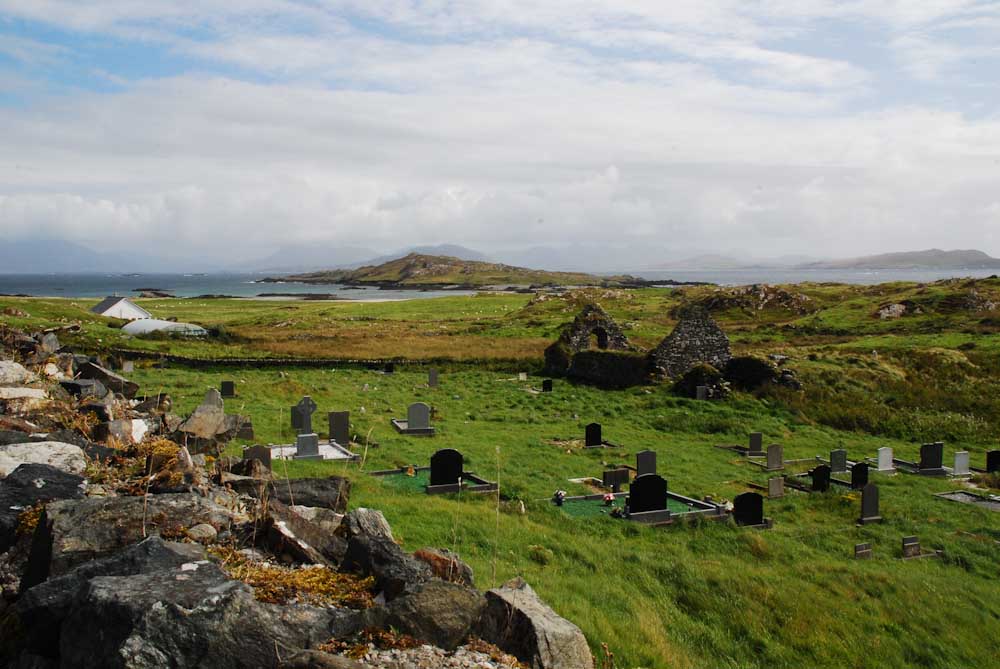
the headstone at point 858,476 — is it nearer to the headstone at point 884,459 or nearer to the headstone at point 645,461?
the headstone at point 884,459

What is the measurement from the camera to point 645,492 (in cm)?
1555

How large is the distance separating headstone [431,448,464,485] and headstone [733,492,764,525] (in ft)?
20.3

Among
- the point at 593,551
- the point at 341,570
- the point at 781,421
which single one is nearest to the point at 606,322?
the point at 781,421

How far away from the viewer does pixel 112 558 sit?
5137 mm

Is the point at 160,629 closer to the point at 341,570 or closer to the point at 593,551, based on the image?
the point at 341,570

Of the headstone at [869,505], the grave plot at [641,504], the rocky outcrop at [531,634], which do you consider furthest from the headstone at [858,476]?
the rocky outcrop at [531,634]

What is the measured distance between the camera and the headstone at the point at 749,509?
50.4 feet

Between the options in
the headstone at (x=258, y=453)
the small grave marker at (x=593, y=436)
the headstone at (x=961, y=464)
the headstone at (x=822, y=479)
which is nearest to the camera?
the headstone at (x=258, y=453)

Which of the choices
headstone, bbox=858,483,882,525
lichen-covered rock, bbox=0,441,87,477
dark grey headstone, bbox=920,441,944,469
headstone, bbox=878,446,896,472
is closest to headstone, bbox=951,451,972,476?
dark grey headstone, bbox=920,441,944,469

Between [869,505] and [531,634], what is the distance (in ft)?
45.1

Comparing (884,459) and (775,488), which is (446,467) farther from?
(884,459)

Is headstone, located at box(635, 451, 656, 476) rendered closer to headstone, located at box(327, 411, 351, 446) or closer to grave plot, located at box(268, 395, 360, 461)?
grave plot, located at box(268, 395, 360, 461)

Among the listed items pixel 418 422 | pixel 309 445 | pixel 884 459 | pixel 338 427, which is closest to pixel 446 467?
pixel 309 445

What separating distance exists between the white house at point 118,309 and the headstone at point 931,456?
62089mm
